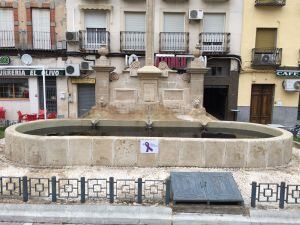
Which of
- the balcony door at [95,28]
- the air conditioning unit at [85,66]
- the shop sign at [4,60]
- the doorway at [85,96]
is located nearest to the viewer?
the shop sign at [4,60]

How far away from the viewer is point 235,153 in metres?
8.77

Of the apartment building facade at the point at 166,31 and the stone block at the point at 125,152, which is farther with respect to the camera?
the apartment building facade at the point at 166,31

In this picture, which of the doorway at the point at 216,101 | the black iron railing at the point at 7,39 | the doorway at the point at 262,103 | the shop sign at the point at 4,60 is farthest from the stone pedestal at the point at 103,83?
the doorway at the point at 262,103

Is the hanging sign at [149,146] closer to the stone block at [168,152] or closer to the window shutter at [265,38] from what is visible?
the stone block at [168,152]

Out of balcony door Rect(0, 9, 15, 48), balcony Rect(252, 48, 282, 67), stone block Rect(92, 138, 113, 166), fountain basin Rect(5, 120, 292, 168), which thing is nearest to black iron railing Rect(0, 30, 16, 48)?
balcony door Rect(0, 9, 15, 48)

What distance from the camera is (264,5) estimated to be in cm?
1891

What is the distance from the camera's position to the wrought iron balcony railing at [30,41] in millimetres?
19219

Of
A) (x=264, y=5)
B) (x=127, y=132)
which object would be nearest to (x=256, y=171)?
(x=127, y=132)

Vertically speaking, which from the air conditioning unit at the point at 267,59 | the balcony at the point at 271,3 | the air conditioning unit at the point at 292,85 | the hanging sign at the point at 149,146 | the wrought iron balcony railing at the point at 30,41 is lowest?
the hanging sign at the point at 149,146

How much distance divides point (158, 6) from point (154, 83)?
811 cm

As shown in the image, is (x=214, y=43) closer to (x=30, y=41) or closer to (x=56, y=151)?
(x=30, y=41)

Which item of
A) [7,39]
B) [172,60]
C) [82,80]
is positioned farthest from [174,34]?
[7,39]

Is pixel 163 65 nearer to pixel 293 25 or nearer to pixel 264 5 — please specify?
pixel 264 5

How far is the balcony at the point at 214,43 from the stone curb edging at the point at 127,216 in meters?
14.1
